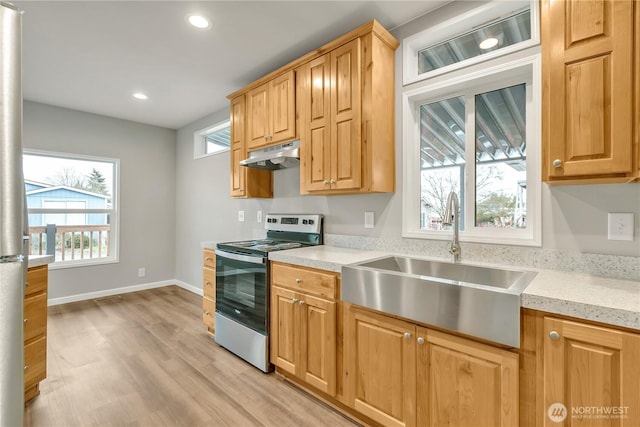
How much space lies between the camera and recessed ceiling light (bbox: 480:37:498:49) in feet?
6.47

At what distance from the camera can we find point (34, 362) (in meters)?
1.99

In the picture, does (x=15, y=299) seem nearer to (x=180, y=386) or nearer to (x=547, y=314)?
(x=547, y=314)

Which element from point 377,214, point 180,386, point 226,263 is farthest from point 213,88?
point 180,386

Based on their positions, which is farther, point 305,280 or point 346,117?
point 346,117

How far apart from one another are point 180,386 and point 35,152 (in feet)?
12.1

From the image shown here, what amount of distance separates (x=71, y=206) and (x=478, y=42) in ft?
16.8

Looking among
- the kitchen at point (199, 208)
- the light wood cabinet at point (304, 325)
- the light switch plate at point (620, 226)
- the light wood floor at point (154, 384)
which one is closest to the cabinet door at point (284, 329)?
the light wood cabinet at point (304, 325)

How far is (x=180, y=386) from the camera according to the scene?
2.15 metres

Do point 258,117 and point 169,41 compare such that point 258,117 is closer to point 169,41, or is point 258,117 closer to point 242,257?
point 169,41

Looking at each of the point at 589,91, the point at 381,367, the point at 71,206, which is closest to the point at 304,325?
the point at 381,367

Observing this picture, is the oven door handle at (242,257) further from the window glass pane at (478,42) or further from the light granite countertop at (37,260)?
the window glass pane at (478,42)

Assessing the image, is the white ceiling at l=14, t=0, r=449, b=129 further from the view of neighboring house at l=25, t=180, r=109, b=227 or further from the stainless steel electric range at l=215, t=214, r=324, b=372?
the stainless steel electric range at l=215, t=214, r=324, b=372

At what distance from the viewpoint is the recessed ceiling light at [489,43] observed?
197 cm

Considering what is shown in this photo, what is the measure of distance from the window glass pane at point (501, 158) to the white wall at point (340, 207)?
23cm
